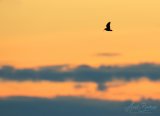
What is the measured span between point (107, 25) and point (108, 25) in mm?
207

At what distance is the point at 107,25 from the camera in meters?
19.9

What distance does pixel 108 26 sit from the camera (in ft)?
63.1

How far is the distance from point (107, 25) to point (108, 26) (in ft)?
2.51

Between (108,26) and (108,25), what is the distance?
0.60 meters

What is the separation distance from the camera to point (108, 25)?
1977 cm
